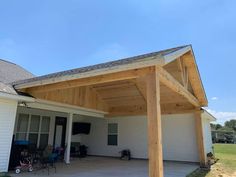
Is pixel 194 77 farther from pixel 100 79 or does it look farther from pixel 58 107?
pixel 58 107

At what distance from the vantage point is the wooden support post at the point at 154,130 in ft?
14.8

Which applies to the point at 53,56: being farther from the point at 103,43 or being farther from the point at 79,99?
the point at 79,99

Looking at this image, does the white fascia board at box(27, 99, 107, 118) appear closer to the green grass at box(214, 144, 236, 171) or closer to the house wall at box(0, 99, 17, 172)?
the house wall at box(0, 99, 17, 172)

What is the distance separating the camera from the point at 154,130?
4.73 meters

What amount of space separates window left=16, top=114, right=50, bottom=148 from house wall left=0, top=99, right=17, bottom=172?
3220 mm

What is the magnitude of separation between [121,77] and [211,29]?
7125 mm

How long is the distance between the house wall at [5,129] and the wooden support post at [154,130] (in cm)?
508

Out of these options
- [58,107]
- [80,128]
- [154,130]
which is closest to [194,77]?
[154,130]

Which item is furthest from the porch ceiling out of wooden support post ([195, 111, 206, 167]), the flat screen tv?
the flat screen tv

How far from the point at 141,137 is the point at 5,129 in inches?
316

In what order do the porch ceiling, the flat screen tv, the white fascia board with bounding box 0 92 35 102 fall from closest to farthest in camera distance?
1. the porch ceiling
2. the white fascia board with bounding box 0 92 35 102
3. the flat screen tv

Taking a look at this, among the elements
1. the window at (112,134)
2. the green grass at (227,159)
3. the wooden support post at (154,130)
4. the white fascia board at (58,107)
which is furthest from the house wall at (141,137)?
the wooden support post at (154,130)

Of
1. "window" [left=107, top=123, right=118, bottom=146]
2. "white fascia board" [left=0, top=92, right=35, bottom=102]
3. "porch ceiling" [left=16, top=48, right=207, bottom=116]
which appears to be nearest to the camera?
"porch ceiling" [left=16, top=48, right=207, bottom=116]

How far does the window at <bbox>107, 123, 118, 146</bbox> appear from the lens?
13998 mm
